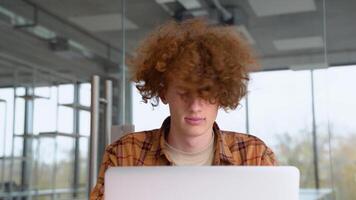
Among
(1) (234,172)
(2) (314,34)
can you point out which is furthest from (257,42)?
(1) (234,172)

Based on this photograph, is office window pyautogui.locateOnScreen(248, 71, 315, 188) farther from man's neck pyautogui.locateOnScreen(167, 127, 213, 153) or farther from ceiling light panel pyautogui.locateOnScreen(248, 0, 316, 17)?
man's neck pyautogui.locateOnScreen(167, 127, 213, 153)

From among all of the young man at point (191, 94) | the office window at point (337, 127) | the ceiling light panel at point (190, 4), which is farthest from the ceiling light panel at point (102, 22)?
the young man at point (191, 94)

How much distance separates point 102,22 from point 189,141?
273 cm

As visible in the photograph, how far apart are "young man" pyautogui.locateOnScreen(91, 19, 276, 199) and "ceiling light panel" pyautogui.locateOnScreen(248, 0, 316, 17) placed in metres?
2.25

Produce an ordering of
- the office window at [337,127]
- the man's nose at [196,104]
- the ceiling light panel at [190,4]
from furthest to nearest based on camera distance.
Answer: the ceiling light panel at [190,4] → the office window at [337,127] → the man's nose at [196,104]

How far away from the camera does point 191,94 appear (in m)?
0.87

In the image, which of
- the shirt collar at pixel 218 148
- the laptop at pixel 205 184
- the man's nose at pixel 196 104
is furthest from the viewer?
the shirt collar at pixel 218 148

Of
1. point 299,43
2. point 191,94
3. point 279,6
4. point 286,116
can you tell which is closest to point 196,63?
point 191,94

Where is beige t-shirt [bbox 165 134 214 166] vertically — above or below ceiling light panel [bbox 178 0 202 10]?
below

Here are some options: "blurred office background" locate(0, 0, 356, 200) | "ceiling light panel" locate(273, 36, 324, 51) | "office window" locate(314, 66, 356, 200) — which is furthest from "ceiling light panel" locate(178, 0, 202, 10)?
"office window" locate(314, 66, 356, 200)

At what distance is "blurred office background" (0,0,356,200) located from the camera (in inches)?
118

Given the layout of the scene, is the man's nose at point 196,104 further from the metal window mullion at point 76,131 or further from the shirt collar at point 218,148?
the metal window mullion at point 76,131

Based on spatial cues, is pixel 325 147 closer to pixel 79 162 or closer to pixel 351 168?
pixel 351 168

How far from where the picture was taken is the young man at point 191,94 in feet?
2.87
